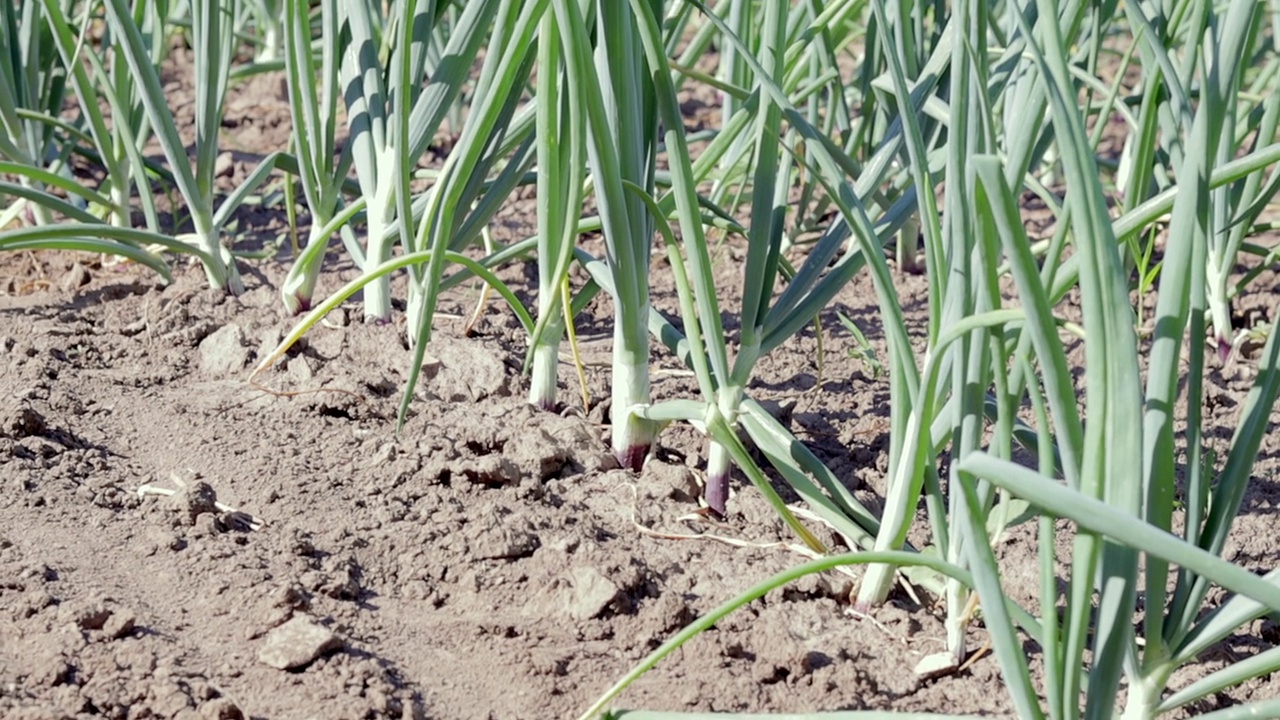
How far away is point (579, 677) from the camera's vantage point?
39.4 inches

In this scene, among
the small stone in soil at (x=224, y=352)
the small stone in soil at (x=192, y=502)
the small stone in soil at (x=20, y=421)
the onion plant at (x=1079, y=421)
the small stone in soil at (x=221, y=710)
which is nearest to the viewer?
the onion plant at (x=1079, y=421)

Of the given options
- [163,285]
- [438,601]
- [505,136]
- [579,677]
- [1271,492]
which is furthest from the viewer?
[163,285]

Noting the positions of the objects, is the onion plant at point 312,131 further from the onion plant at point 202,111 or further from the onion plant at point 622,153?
the onion plant at point 622,153

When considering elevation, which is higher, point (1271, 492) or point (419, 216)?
point (419, 216)

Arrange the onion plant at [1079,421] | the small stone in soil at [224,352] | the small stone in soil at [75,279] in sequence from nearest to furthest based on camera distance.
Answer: the onion plant at [1079,421]
the small stone in soil at [224,352]
the small stone in soil at [75,279]

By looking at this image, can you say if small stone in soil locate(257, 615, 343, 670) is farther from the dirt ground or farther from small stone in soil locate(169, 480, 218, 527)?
small stone in soil locate(169, 480, 218, 527)

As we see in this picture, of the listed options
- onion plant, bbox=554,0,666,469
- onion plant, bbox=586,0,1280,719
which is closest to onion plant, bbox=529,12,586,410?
onion plant, bbox=554,0,666,469

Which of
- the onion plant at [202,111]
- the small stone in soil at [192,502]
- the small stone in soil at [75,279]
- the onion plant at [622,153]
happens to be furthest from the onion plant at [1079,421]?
the small stone in soil at [75,279]

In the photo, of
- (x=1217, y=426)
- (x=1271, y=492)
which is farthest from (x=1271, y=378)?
(x=1217, y=426)

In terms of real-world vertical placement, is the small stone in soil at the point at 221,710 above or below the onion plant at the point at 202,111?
below

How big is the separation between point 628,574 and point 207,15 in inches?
36.9

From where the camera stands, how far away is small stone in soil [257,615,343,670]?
979 mm

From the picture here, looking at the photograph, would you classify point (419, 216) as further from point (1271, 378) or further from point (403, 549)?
point (1271, 378)

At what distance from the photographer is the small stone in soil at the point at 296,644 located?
98 centimetres
